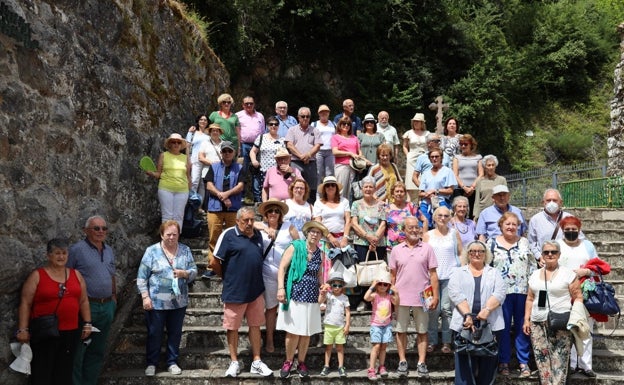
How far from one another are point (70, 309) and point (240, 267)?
160cm

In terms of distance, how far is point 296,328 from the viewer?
559 cm

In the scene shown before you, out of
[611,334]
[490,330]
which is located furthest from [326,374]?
[611,334]

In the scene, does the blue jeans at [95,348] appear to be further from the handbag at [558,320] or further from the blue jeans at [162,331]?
the handbag at [558,320]

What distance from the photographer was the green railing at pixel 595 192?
530 inches

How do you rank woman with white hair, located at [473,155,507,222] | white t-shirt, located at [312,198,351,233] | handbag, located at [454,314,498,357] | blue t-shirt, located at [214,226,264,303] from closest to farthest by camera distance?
handbag, located at [454,314,498,357]
blue t-shirt, located at [214,226,264,303]
white t-shirt, located at [312,198,351,233]
woman with white hair, located at [473,155,507,222]

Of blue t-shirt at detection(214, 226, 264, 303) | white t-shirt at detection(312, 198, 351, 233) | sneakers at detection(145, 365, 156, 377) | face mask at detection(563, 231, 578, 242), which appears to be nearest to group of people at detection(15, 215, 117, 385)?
sneakers at detection(145, 365, 156, 377)

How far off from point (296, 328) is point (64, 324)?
Result: 207 cm

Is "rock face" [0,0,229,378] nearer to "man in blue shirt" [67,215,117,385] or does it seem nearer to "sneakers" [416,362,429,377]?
"man in blue shirt" [67,215,117,385]

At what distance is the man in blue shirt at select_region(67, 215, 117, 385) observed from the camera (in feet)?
17.0

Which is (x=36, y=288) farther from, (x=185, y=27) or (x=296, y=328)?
(x=185, y=27)

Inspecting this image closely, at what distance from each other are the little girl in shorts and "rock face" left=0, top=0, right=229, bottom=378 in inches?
111

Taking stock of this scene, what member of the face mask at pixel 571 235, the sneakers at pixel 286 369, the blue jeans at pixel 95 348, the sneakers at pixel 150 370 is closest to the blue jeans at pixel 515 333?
the face mask at pixel 571 235

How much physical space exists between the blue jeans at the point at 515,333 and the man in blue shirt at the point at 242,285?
2309 mm

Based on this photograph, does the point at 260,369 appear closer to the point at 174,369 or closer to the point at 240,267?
the point at 174,369
